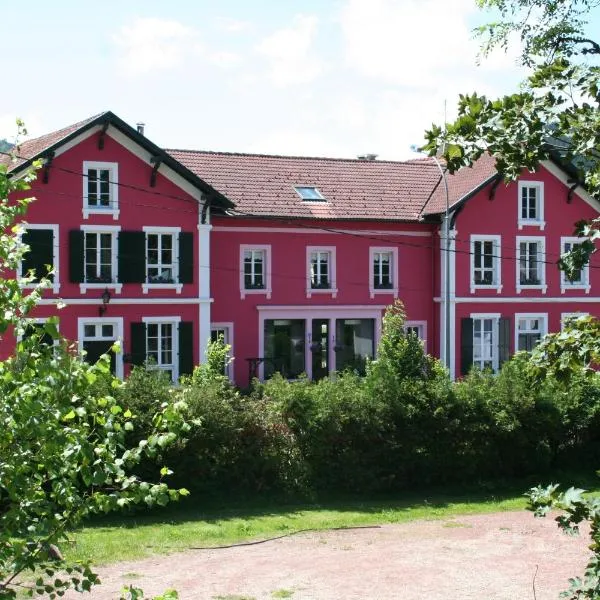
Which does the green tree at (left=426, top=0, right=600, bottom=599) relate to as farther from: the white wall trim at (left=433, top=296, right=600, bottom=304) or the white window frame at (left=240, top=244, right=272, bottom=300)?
the white wall trim at (left=433, top=296, right=600, bottom=304)

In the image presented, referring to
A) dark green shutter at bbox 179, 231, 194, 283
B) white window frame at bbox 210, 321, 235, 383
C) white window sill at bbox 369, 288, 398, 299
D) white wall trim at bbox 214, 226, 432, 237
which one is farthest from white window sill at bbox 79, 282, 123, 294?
white window sill at bbox 369, 288, 398, 299

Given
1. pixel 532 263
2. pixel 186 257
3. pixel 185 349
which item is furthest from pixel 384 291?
pixel 185 349

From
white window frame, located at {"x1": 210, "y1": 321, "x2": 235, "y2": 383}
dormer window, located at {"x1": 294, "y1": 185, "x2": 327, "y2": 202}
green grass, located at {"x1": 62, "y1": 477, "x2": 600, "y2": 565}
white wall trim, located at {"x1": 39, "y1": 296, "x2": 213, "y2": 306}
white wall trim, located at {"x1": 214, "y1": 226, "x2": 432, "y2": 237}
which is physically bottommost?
green grass, located at {"x1": 62, "y1": 477, "x2": 600, "y2": 565}

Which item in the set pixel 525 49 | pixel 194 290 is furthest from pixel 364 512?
pixel 194 290

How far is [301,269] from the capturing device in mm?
30000

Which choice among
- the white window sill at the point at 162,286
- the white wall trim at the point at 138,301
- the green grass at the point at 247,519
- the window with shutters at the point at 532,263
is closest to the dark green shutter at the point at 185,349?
the white wall trim at the point at 138,301

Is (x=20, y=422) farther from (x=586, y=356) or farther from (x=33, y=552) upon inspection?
(x=586, y=356)

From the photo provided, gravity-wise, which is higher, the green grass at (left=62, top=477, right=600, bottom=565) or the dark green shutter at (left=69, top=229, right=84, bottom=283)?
the dark green shutter at (left=69, top=229, right=84, bottom=283)

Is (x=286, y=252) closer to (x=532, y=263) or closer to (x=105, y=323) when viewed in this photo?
(x=105, y=323)

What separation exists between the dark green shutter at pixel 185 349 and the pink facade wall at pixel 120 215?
0.22 metres

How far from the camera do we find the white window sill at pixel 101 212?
26281 mm

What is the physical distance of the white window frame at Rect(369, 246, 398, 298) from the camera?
30.8m

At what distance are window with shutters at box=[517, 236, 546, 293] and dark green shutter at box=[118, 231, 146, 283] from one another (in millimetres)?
12931

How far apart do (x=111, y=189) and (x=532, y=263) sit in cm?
1450
